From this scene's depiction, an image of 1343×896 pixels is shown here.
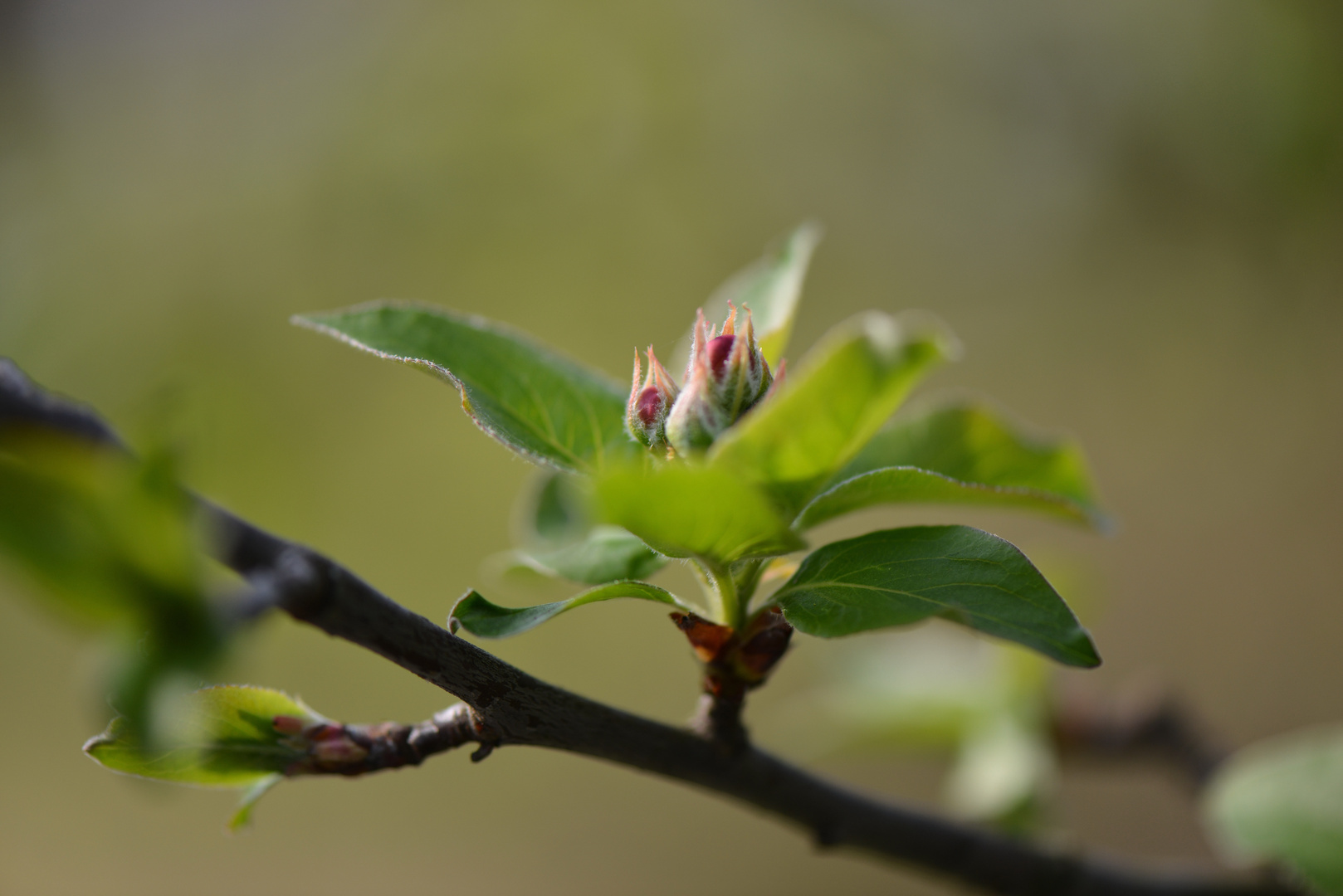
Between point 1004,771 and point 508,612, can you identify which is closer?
point 508,612

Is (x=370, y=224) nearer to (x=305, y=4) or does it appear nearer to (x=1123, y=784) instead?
(x=305, y=4)

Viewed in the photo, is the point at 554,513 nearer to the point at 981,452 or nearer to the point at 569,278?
the point at 981,452

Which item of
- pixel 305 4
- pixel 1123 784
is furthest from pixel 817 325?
pixel 305 4

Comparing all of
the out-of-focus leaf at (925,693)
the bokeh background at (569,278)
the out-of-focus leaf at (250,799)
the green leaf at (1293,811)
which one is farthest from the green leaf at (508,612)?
the bokeh background at (569,278)

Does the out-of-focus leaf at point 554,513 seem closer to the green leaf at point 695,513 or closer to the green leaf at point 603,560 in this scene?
the green leaf at point 603,560

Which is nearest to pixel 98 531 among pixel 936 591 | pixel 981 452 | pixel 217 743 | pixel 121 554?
pixel 121 554
